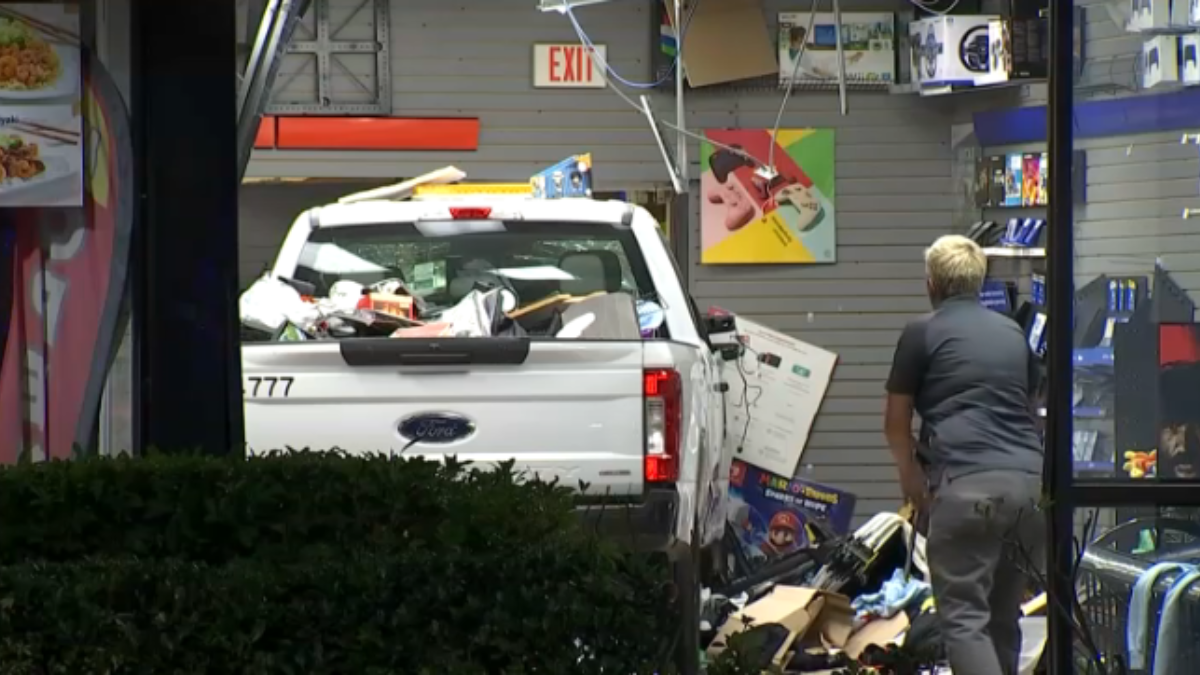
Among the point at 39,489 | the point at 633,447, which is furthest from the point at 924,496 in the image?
the point at 39,489

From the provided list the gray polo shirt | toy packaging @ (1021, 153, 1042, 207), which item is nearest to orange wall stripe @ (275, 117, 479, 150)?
toy packaging @ (1021, 153, 1042, 207)

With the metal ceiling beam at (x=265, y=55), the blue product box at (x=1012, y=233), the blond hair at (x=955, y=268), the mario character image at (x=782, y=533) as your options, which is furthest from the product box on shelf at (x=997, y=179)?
the metal ceiling beam at (x=265, y=55)

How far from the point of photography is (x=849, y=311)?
46.4ft

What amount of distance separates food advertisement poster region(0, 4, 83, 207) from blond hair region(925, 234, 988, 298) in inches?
142

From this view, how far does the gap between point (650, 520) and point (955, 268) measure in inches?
61.9

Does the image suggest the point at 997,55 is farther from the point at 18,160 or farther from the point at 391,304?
the point at 18,160

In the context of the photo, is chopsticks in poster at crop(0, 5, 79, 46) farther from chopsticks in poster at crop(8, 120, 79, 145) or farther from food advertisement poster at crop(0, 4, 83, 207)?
chopsticks in poster at crop(8, 120, 79, 145)

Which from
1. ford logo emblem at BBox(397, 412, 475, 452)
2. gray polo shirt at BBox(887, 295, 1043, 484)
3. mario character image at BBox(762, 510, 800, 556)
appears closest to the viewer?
gray polo shirt at BBox(887, 295, 1043, 484)

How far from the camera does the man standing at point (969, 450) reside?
7102 millimetres

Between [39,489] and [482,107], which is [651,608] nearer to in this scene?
[39,489]

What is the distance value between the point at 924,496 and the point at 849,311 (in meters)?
6.68

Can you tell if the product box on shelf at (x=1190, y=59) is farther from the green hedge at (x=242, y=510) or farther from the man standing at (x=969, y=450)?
the man standing at (x=969, y=450)

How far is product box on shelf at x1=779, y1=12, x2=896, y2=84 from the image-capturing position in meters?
14.0

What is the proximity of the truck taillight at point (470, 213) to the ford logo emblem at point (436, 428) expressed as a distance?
1.68m
